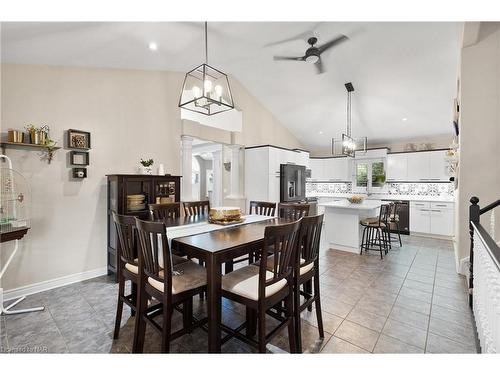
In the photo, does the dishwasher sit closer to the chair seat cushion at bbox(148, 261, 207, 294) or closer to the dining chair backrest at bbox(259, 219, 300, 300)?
the dining chair backrest at bbox(259, 219, 300, 300)

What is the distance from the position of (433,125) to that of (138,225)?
6587 mm

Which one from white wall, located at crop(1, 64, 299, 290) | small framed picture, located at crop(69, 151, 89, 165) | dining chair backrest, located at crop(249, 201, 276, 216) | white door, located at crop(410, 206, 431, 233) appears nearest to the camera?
white wall, located at crop(1, 64, 299, 290)

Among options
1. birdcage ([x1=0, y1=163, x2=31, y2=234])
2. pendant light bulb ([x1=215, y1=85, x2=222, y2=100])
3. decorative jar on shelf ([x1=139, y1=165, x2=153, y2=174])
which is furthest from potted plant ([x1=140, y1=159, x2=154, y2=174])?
pendant light bulb ([x1=215, y1=85, x2=222, y2=100])

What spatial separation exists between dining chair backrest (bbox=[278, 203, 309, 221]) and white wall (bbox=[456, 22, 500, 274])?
2.14 m

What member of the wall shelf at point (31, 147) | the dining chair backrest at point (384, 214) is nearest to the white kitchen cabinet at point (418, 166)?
the dining chair backrest at point (384, 214)

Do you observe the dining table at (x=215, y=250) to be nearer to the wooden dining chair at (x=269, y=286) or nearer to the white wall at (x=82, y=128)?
the wooden dining chair at (x=269, y=286)

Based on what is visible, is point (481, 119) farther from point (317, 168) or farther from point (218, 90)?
point (317, 168)

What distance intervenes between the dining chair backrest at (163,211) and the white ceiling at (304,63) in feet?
6.22

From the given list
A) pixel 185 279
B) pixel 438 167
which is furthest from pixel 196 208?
pixel 438 167

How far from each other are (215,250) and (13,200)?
2.37m

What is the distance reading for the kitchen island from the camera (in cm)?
417

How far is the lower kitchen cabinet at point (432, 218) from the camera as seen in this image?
520 cm

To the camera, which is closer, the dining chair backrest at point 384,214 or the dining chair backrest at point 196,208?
the dining chair backrest at point 196,208
